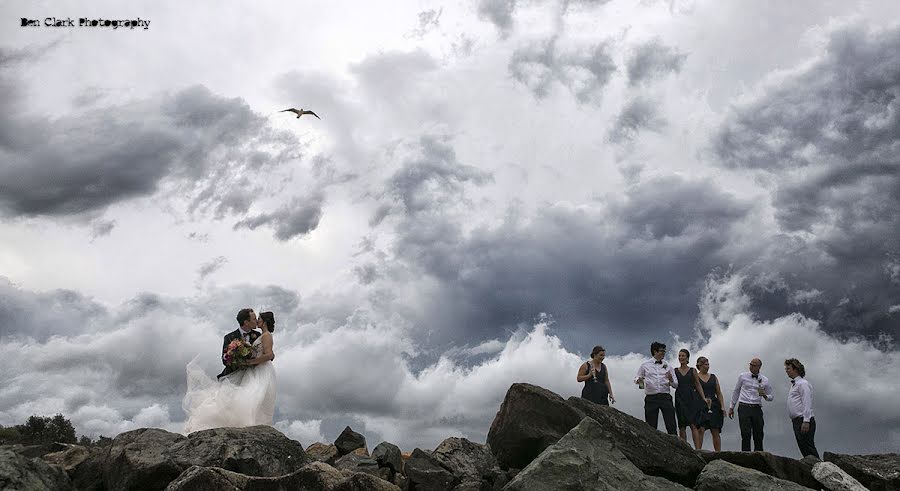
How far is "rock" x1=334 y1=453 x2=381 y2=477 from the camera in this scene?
14.6 meters

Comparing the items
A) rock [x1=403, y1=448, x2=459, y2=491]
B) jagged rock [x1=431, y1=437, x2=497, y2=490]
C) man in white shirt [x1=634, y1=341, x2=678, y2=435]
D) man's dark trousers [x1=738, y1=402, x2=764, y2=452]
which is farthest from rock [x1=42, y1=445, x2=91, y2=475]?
man's dark trousers [x1=738, y1=402, x2=764, y2=452]

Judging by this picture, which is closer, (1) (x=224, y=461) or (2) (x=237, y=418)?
(1) (x=224, y=461)

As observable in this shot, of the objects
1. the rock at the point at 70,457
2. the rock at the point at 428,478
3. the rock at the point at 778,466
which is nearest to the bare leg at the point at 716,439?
the rock at the point at 778,466

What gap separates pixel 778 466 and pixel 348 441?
9.92m

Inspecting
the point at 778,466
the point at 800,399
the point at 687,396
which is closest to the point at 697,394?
the point at 687,396

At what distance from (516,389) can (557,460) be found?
3075 millimetres

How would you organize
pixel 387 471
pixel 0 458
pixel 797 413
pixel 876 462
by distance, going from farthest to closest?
pixel 797 413 → pixel 876 462 → pixel 387 471 → pixel 0 458

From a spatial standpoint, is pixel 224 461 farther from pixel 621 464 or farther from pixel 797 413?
pixel 797 413

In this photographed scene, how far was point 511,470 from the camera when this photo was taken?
13867 mm

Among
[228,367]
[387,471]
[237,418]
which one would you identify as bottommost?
[387,471]

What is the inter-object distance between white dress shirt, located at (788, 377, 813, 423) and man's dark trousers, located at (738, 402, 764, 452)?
2.57ft

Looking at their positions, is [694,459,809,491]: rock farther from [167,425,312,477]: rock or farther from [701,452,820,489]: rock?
[167,425,312,477]: rock

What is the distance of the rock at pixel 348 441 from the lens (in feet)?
59.9

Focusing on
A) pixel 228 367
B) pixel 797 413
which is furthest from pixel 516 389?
pixel 797 413
